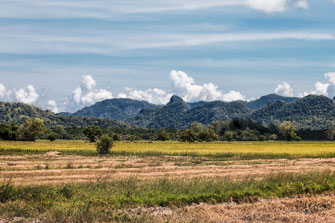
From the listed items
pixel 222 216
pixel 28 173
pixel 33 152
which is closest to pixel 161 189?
pixel 222 216

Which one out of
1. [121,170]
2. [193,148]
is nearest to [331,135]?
[193,148]

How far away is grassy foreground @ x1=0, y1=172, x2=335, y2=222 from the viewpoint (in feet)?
46.9

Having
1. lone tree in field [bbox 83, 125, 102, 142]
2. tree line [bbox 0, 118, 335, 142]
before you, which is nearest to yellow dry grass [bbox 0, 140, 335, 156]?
tree line [bbox 0, 118, 335, 142]

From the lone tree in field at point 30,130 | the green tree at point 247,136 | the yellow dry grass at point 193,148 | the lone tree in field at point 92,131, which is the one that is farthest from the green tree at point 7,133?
the green tree at point 247,136

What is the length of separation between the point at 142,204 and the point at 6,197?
6251 mm

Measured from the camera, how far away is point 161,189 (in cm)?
1961

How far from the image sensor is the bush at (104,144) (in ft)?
184

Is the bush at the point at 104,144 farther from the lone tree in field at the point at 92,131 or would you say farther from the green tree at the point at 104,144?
the lone tree in field at the point at 92,131

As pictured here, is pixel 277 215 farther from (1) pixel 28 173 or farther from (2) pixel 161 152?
(2) pixel 161 152

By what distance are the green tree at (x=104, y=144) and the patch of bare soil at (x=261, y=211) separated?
1558 inches

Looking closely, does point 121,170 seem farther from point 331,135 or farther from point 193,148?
point 331,135

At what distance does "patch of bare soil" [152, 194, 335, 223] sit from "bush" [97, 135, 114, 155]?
130ft

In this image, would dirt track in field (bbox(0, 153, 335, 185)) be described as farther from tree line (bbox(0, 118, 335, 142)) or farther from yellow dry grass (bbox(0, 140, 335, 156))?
tree line (bbox(0, 118, 335, 142))

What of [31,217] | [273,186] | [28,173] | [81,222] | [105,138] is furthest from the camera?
[105,138]
